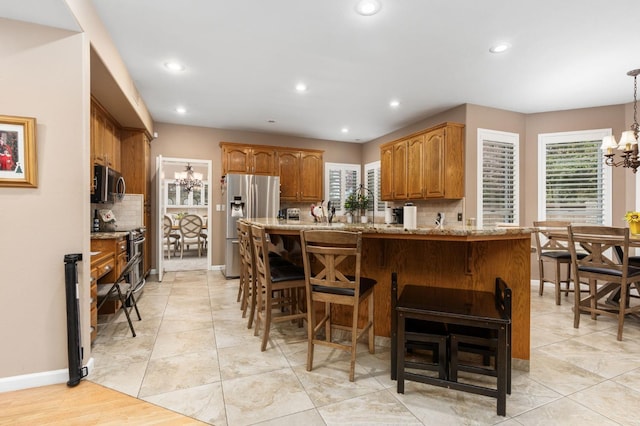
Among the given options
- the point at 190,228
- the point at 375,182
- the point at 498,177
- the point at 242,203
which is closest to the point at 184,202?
the point at 190,228

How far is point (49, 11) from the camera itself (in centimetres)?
191

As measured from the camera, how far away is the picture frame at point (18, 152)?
1.96m

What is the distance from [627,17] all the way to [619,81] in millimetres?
1639

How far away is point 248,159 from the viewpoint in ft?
19.1

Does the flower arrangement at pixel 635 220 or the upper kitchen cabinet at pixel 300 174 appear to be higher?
the upper kitchen cabinet at pixel 300 174

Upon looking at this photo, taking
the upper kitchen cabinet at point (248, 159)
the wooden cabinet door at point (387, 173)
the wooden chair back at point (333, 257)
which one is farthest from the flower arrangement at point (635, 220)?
the upper kitchen cabinet at point (248, 159)

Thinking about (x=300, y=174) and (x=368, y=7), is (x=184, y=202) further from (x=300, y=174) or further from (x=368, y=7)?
(x=368, y=7)

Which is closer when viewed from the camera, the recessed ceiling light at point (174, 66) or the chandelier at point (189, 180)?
the recessed ceiling light at point (174, 66)

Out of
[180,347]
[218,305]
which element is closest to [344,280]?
[180,347]

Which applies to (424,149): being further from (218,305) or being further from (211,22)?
(218,305)

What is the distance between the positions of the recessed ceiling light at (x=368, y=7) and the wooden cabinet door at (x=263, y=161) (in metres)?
3.79

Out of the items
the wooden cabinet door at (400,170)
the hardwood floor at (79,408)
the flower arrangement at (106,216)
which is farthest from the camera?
the wooden cabinet door at (400,170)

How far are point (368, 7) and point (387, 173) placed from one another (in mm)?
3538

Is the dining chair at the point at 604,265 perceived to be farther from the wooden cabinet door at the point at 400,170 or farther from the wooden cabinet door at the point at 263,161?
the wooden cabinet door at the point at 263,161
